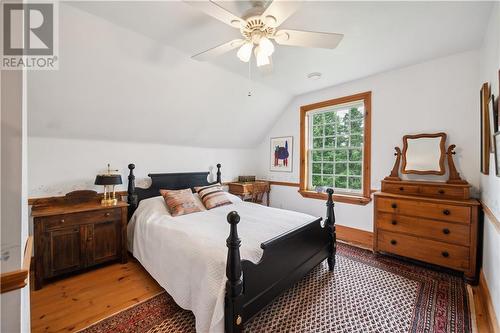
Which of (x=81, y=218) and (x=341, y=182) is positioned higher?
(x=341, y=182)

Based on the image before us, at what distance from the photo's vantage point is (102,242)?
256 cm

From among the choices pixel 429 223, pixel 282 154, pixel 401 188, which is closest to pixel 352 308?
pixel 429 223

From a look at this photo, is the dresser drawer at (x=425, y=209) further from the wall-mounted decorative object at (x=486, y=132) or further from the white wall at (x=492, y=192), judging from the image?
the wall-mounted decorative object at (x=486, y=132)

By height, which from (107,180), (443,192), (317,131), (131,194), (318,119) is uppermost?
(318,119)

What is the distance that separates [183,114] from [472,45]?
3784 millimetres

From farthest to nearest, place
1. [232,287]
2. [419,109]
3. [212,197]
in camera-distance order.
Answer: [212,197] < [419,109] < [232,287]

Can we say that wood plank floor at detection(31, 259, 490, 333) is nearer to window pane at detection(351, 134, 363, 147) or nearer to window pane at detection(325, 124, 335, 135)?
window pane at detection(351, 134, 363, 147)

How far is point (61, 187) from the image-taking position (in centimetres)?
269

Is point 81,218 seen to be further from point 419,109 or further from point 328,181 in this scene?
point 419,109

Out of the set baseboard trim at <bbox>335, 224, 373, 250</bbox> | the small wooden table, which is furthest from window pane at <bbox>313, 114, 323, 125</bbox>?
baseboard trim at <bbox>335, 224, 373, 250</bbox>

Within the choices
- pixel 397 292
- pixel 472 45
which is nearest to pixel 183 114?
pixel 397 292

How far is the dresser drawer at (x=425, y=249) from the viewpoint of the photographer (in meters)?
2.30

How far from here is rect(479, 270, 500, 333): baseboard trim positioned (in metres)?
1.56

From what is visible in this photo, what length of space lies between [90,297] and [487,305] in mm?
3567
